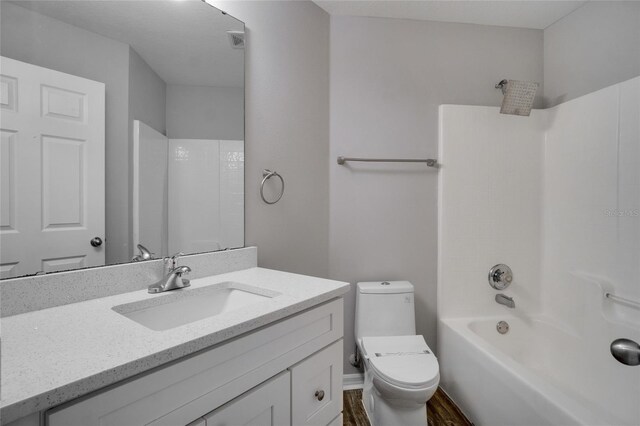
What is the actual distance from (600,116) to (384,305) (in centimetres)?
163

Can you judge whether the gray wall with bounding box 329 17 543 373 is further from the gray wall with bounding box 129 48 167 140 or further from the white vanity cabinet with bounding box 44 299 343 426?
the gray wall with bounding box 129 48 167 140

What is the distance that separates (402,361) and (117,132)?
1.57 meters

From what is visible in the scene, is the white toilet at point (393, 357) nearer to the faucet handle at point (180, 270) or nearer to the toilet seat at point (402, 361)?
the toilet seat at point (402, 361)

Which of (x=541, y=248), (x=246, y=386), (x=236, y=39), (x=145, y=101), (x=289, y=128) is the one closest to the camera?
(x=246, y=386)

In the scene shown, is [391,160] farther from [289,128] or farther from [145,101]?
[145,101]

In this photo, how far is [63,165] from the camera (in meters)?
0.94

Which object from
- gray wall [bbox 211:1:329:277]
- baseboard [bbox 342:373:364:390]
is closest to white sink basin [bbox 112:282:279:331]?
gray wall [bbox 211:1:329:277]

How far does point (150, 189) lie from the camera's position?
1205mm

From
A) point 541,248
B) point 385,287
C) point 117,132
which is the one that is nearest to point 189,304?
point 117,132

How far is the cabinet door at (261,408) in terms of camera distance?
0.79 m

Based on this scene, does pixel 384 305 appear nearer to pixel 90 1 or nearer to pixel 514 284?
pixel 514 284

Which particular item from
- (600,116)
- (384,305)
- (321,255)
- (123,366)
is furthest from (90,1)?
(600,116)

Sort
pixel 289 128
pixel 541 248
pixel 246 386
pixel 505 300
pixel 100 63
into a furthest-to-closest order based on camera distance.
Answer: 1. pixel 541 248
2. pixel 505 300
3. pixel 289 128
4. pixel 100 63
5. pixel 246 386

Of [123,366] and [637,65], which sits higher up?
[637,65]
